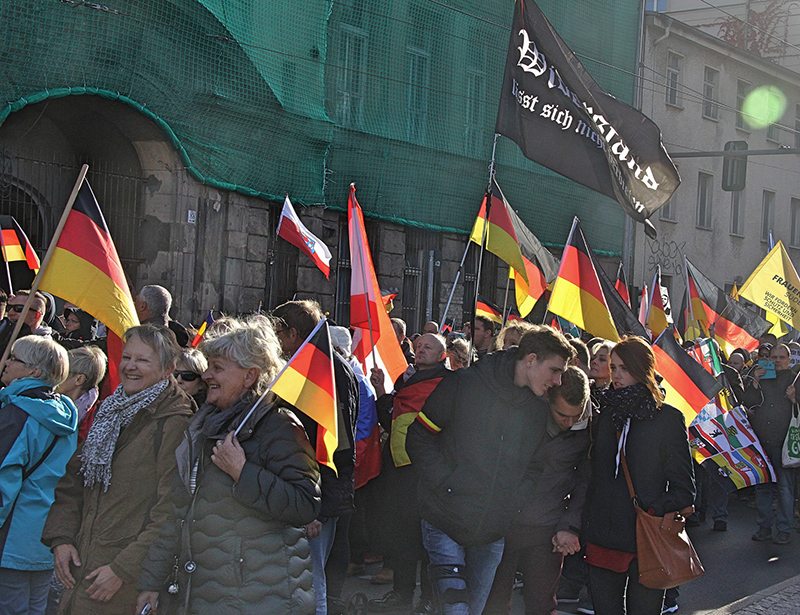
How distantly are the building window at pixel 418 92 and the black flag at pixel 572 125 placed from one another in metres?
10.7

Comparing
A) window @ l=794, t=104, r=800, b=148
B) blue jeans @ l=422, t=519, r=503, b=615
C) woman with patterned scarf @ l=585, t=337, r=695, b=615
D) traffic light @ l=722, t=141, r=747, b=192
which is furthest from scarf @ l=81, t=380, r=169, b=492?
window @ l=794, t=104, r=800, b=148

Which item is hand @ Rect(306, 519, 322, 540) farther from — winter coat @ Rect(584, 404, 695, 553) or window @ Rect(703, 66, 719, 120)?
window @ Rect(703, 66, 719, 120)

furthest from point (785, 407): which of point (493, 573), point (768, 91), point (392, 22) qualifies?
point (768, 91)

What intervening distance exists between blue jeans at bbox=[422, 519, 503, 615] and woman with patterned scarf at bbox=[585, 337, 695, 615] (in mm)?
549

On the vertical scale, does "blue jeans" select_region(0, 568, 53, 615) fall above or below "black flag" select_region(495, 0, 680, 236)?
below

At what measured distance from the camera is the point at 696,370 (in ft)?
21.1

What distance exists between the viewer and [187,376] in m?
4.90

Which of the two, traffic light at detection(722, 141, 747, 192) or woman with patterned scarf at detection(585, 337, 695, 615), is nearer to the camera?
woman with patterned scarf at detection(585, 337, 695, 615)

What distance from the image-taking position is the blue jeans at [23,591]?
160 inches

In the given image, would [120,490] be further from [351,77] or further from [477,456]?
[351,77]

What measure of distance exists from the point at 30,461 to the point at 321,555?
1472 mm

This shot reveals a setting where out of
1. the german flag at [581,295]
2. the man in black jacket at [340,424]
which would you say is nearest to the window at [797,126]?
the german flag at [581,295]

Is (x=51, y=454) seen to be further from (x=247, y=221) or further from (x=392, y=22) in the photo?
(x=392, y=22)

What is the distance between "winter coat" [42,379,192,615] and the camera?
3604mm
